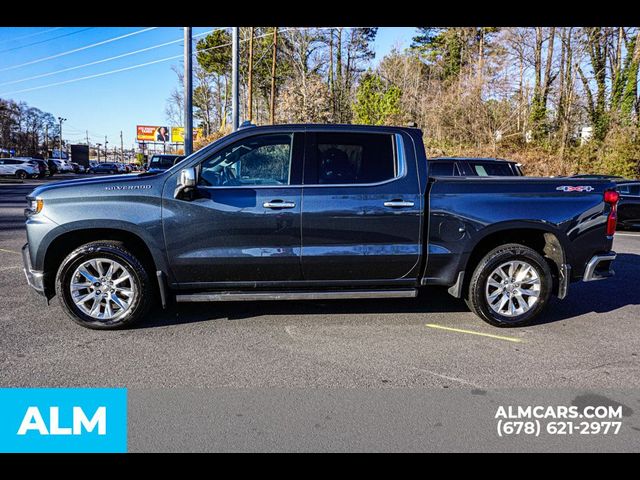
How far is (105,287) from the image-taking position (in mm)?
4734

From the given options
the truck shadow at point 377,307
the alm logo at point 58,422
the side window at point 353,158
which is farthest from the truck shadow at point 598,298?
the alm logo at point 58,422

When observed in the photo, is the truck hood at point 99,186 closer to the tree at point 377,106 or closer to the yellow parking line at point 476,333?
the yellow parking line at point 476,333

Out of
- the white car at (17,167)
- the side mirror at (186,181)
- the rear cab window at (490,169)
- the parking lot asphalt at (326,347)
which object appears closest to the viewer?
the parking lot asphalt at (326,347)

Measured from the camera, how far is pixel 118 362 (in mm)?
4004

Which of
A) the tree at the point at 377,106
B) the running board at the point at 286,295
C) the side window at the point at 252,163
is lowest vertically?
the running board at the point at 286,295

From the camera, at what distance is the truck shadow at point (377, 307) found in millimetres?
5246

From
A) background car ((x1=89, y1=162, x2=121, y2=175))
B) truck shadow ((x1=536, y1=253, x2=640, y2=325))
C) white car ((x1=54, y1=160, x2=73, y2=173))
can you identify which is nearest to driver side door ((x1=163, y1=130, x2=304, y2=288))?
truck shadow ((x1=536, y1=253, x2=640, y2=325))

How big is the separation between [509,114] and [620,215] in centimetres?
1831

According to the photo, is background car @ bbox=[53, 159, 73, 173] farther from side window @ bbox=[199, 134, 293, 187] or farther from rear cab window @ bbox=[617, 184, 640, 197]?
side window @ bbox=[199, 134, 293, 187]

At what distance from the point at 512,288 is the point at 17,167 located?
44.7 meters

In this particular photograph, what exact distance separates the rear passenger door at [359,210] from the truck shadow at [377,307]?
0.70 metres

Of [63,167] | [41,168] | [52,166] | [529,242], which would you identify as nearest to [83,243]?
[529,242]

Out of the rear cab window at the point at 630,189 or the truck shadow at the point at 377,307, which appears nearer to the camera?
the truck shadow at the point at 377,307
